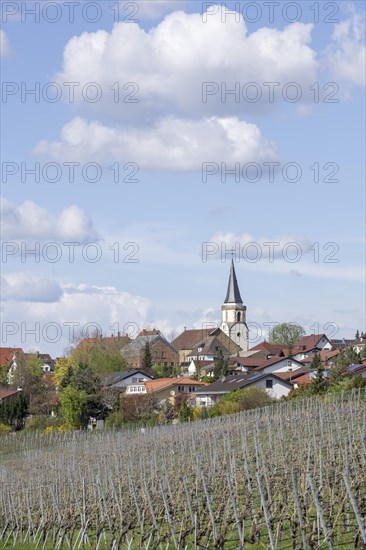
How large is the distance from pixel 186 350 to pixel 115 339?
1464cm

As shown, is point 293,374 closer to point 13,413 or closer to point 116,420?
point 13,413

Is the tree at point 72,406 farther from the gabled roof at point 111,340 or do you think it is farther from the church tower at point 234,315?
the church tower at point 234,315

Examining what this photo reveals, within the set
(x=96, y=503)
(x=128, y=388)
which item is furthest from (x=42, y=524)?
(x=128, y=388)

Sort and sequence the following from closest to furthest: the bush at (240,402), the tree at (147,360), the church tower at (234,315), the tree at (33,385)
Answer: the bush at (240,402) < the tree at (33,385) < the tree at (147,360) < the church tower at (234,315)

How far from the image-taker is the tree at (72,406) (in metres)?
57.4

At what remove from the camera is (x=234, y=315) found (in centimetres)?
13775

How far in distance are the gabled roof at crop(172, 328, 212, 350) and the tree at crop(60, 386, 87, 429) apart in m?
72.1

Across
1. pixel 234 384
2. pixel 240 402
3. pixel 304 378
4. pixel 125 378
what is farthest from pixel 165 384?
pixel 240 402

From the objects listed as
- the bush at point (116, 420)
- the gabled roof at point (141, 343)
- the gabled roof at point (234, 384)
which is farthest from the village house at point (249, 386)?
the gabled roof at point (141, 343)

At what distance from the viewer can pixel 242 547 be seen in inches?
521

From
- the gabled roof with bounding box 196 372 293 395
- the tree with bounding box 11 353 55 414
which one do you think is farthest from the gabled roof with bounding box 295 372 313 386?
the tree with bounding box 11 353 55 414

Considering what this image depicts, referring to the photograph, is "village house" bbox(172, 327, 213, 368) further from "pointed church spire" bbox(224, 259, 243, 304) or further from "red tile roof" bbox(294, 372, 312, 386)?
"red tile roof" bbox(294, 372, 312, 386)

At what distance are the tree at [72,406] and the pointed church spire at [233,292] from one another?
80643 millimetres

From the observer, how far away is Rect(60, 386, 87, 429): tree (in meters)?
57.4
